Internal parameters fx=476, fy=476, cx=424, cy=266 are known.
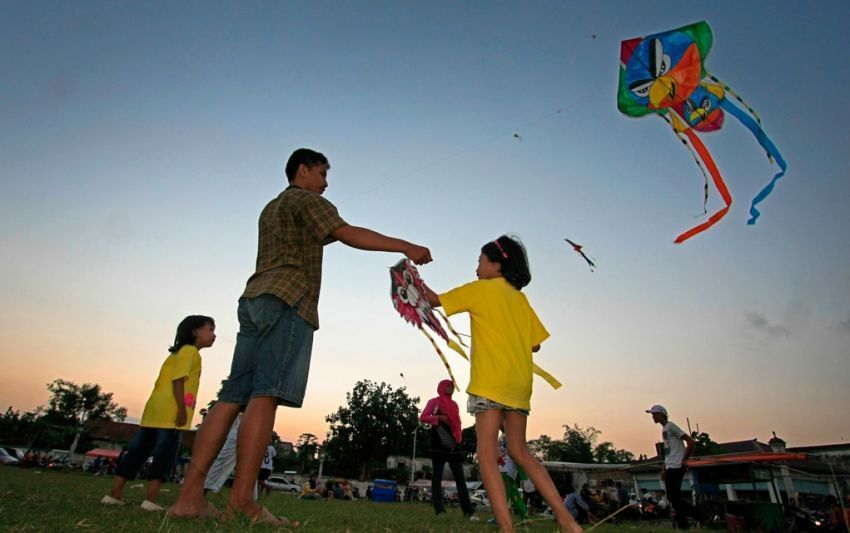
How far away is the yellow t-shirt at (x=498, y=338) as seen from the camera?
10.3 feet

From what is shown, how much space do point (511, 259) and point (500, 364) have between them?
0.92 meters

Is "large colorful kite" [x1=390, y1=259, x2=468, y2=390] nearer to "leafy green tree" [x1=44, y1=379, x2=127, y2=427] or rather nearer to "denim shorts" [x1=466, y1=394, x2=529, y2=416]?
"denim shorts" [x1=466, y1=394, x2=529, y2=416]

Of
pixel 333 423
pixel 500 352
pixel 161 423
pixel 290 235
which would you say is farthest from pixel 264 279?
pixel 333 423

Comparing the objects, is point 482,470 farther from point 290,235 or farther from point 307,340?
point 290,235

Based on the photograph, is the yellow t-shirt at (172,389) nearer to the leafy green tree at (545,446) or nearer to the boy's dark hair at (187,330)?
the boy's dark hair at (187,330)

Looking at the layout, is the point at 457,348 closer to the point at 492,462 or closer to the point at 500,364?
the point at 500,364

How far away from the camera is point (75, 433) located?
74.7m

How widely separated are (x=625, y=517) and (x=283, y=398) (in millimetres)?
15190

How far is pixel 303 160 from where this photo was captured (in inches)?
147

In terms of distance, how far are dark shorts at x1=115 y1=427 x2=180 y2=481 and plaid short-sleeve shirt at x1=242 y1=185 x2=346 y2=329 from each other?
2689 mm

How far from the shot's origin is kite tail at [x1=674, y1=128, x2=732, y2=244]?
16.8ft

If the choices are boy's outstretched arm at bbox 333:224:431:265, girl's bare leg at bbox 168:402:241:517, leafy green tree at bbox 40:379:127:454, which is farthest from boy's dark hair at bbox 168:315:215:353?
leafy green tree at bbox 40:379:127:454

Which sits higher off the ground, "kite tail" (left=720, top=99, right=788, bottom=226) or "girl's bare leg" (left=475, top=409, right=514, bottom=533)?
"kite tail" (left=720, top=99, right=788, bottom=226)

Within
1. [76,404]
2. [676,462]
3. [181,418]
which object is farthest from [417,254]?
[76,404]
